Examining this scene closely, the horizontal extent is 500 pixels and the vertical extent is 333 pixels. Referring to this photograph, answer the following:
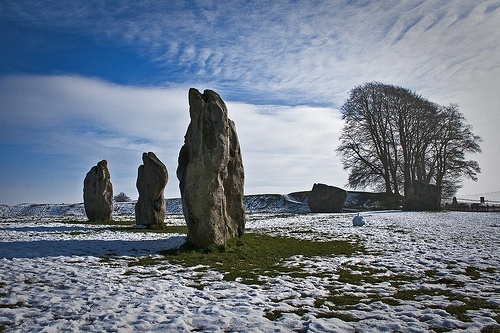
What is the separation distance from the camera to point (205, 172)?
34.3 feet

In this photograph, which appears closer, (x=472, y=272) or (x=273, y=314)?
(x=273, y=314)

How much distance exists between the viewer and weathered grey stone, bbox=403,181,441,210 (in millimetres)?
28734

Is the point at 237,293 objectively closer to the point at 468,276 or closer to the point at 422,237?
the point at 468,276

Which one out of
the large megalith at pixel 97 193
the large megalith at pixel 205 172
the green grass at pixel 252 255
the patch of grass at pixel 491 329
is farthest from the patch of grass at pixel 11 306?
the large megalith at pixel 97 193

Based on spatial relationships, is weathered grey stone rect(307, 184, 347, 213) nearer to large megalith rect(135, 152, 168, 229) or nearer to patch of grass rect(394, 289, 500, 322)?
large megalith rect(135, 152, 168, 229)

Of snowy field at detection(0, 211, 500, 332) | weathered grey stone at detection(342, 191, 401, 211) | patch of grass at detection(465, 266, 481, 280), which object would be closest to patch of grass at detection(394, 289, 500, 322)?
snowy field at detection(0, 211, 500, 332)

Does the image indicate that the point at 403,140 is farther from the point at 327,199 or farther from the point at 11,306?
the point at 11,306

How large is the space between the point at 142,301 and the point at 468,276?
6.19 m

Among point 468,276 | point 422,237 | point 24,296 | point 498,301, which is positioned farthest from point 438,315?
point 422,237

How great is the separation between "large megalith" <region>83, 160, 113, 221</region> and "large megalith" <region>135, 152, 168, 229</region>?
14.7 feet

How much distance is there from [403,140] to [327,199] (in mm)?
11921

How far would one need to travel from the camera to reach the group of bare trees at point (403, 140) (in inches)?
1393

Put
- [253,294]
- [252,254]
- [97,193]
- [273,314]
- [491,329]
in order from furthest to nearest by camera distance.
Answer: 1. [97,193]
2. [252,254]
3. [253,294]
4. [273,314]
5. [491,329]

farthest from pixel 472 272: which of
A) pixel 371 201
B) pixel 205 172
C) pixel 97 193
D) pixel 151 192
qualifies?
pixel 371 201
